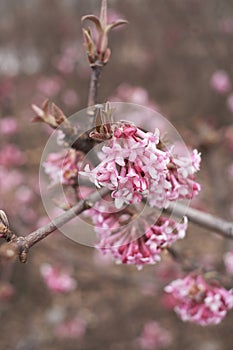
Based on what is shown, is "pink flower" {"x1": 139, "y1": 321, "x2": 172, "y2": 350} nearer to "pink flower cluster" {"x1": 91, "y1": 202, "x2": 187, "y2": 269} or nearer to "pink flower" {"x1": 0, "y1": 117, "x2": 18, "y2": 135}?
"pink flower" {"x1": 0, "y1": 117, "x2": 18, "y2": 135}

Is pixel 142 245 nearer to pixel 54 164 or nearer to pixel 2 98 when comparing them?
pixel 54 164

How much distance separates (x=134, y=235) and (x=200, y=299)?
0.43 metres

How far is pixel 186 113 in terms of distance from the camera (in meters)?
7.49

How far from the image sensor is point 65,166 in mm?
1186

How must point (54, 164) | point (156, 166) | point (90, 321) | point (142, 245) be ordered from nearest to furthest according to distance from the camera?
point (156, 166) < point (142, 245) < point (54, 164) < point (90, 321)

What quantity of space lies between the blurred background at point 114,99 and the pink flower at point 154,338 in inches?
0.4

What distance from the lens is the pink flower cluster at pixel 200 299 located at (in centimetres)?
136

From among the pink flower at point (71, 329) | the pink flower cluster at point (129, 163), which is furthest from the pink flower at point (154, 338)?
the pink flower cluster at point (129, 163)

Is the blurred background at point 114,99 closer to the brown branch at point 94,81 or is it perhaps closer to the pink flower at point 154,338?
the pink flower at point 154,338

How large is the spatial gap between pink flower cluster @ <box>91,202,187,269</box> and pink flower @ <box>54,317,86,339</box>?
337 cm

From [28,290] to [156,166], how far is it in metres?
4.59

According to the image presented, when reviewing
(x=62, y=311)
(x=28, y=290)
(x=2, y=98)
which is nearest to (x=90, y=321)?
(x=62, y=311)

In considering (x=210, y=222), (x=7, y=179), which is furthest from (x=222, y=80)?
(x=210, y=222)

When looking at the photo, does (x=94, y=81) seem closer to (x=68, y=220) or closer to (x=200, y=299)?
(x=68, y=220)
